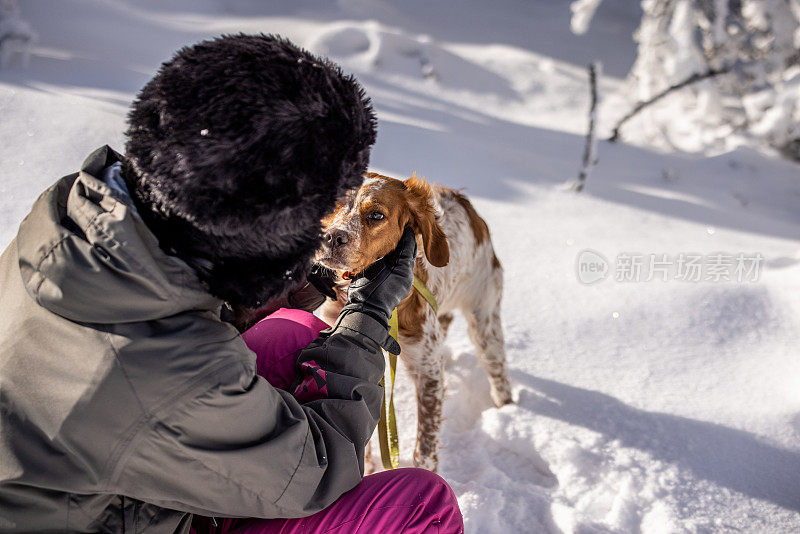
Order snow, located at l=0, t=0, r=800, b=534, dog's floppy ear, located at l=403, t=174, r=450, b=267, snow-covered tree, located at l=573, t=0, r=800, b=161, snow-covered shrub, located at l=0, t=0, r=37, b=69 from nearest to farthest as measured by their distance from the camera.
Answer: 1. dog's floppy ear, located at l=403, t=174, r=450, b=267
2. snow, located at l=0, t=0, r=800, b=534
3. snow-covered shrub, located at l=0, t=0, r=37, b=69
4. snow-covered tree, located at l=573, t=0, r=800, b=161

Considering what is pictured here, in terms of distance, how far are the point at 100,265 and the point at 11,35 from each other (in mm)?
4312

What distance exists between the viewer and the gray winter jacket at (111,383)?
933 millimetres

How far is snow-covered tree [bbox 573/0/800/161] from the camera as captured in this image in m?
5.35

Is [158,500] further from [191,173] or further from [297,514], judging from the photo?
[191,173]

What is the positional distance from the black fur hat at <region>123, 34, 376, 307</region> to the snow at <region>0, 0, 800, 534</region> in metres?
1.41

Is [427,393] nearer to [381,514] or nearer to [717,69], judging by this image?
[381,514]

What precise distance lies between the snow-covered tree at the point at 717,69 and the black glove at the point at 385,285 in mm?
4854

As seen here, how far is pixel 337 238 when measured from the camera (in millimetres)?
1791

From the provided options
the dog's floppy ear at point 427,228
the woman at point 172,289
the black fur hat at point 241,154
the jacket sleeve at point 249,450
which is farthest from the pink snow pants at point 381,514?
the dog's floppy ear at point 427,228

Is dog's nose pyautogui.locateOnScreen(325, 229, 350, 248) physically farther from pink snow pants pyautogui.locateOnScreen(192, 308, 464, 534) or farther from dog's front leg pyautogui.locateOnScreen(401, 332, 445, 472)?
pink snow pants pyautogui.locateOnScreen(192, 308, 464, 534)

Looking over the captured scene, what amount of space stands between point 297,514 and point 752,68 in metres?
6.98

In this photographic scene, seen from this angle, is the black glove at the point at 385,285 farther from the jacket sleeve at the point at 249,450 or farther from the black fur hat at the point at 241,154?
the black fur hat at the point at 241,154

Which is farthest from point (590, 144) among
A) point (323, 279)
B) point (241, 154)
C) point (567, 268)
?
point (241, 154)

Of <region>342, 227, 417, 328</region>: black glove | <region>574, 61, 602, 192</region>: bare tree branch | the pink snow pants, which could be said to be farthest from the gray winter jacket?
<region>574, 61, 602, 192</region>: bare tree branch
